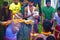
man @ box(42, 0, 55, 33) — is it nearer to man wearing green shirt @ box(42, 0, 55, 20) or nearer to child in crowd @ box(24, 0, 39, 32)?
man wearing green shirt @ box(42, 0, 55, 20)

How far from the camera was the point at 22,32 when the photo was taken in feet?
10.1

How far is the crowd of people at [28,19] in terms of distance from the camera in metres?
3.04

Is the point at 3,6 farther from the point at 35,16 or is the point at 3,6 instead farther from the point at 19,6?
the point at 35,16

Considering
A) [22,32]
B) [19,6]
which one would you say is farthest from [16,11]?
[22,32]

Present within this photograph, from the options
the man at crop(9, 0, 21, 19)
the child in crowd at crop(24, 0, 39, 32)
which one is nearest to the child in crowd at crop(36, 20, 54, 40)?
the child in crowd at crop(24, 0, 39, 32)

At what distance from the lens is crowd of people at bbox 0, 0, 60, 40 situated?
304 cm

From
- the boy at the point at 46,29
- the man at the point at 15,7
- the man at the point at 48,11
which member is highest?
the man at the point at 15,7

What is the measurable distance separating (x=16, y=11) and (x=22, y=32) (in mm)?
270

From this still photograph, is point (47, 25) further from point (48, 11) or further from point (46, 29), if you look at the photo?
point (48, 11)

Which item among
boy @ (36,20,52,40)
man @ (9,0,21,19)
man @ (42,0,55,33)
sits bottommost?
boy @ (36,20,52,40)

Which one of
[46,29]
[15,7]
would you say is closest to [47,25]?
[46,29]

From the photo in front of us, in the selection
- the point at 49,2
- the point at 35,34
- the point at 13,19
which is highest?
the point at 49,2

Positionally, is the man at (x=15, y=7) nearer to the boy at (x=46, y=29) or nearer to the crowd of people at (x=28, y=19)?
the crowd of people at (x=28, y=19)

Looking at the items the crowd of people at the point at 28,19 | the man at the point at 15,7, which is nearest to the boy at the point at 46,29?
the crowd of people at the point at 28,19
